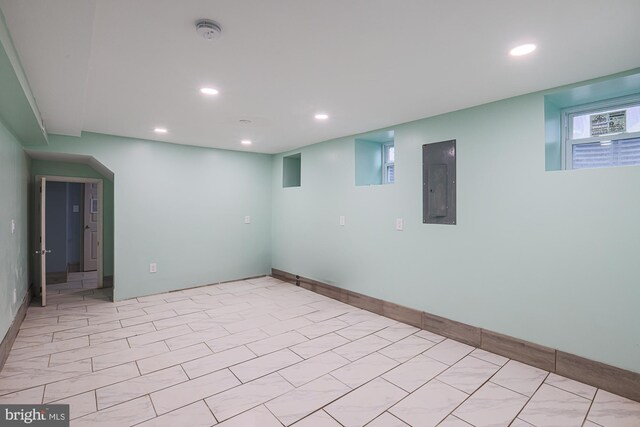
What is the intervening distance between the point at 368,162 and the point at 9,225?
4.13 m

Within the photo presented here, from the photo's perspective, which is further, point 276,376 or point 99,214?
point 99,214

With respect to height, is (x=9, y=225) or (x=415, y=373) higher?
(x=9, y=225)

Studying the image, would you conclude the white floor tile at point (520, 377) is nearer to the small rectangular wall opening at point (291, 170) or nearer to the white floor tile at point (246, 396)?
the white floor tile at point (246, 396)

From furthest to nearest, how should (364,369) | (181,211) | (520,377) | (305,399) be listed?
(181,211)
(364,369)
(520,377)
(305,399)

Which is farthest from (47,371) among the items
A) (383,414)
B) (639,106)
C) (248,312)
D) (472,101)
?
(639,106)

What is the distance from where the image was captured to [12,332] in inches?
126

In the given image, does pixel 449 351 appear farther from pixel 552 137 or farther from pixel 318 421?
pixel 552 137

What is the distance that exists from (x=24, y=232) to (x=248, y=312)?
122 inches

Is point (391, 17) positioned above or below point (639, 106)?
above

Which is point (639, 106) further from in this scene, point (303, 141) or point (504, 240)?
point (303, 141)

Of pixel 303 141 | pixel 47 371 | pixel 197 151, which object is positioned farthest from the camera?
pixel 197 151

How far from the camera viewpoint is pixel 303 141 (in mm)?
5070

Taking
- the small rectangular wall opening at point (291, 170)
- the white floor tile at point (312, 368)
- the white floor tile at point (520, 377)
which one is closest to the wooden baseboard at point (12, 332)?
the white floor tile at point (312, 368)

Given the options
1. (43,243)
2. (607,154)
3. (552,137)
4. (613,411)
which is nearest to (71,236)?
(43,243)
